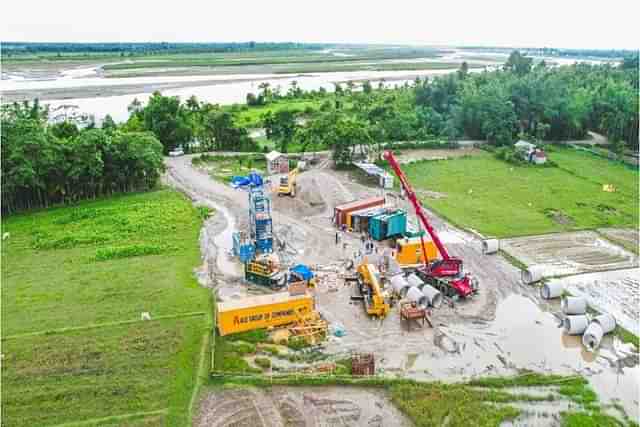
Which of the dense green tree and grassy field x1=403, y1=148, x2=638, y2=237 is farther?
the dense green tree

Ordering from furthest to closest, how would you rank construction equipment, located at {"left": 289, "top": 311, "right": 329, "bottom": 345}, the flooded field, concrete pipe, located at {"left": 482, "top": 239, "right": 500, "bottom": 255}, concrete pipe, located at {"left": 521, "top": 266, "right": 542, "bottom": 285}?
concrete pipe, located at {"left": 482, "top": 239, "right": 500, "bottom": 255} → the flooded field → concrete pipe, located at {"left": 521, "top": 266, "right": 542, "bottom": 285} → construction equipment, located at {"left": 289, "top": 311, "right": 329, "bottom": 345}

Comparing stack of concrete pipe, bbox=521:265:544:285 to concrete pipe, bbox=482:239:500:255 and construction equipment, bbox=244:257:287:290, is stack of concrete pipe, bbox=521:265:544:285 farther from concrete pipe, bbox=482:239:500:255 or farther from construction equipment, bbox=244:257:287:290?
construction equipment, bbox=244:257:287:290

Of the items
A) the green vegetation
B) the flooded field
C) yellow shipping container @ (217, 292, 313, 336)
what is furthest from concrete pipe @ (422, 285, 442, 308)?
the flooded field

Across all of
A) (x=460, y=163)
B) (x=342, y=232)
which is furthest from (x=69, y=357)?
(x=460, y=163)

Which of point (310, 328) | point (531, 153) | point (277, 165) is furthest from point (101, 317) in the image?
point (531, 153)

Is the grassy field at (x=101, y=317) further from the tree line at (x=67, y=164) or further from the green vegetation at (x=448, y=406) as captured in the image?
the green vegetation at (x=448, y=406)

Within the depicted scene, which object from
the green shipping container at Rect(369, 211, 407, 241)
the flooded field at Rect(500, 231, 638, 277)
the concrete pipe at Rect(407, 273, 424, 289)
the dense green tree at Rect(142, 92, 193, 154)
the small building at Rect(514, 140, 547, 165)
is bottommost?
the flooded field at Rect(500, 231, 638, 277)

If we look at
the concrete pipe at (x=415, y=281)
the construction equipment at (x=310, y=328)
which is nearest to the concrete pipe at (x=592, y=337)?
the concrete pipe at (x=415, y=281)

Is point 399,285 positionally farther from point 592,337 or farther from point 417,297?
point 592,337
